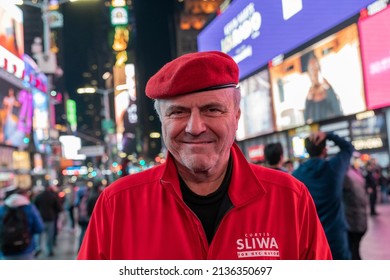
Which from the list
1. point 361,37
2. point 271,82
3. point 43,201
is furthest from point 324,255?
point 43,201

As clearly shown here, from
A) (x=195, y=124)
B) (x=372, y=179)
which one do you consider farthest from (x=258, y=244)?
(x=372, y=179)

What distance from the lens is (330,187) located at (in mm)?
2260

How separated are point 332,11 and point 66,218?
24.7ft

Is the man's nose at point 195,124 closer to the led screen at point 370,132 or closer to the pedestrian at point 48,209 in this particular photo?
the led screen at point 370,132

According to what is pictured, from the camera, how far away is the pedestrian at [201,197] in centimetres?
111

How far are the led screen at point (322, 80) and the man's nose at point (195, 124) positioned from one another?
2670 millimetres

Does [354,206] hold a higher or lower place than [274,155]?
lower

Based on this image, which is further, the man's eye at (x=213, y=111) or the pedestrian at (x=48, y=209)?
the pedestrian at (x=48, y=209)

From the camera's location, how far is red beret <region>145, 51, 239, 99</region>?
42.8 inches

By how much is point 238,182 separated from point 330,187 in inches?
47.7

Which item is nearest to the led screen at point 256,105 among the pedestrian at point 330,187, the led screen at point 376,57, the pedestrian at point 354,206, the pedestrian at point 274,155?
the led screen at point 376,57

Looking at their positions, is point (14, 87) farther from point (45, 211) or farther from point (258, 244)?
point (258, 244)

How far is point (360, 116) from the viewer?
4.03m
